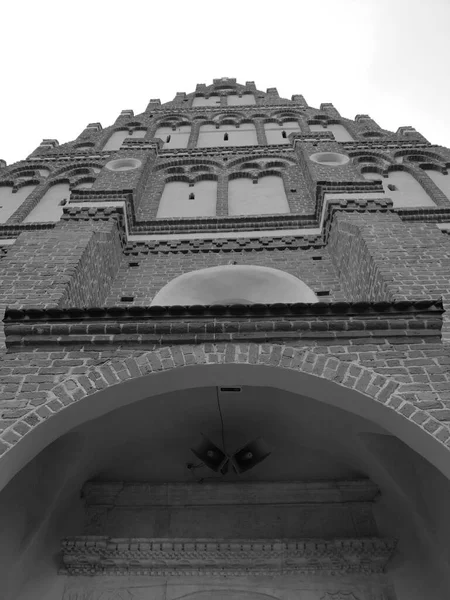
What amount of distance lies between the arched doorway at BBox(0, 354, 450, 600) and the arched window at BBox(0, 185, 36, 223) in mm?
6203

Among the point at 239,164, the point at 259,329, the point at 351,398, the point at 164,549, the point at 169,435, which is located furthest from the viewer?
the point at 239,164

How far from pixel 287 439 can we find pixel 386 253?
2898 millimetres

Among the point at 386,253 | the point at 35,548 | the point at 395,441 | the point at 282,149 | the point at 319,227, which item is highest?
the point at 282,149

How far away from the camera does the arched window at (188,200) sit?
997 centimetres

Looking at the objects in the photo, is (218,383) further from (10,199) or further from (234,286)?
(10,199)

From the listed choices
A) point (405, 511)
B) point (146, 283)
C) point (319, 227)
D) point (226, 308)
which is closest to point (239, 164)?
point (319, 227)

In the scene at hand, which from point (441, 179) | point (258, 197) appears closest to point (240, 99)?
point (258, 197)

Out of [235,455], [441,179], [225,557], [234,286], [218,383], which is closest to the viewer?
[218,383]

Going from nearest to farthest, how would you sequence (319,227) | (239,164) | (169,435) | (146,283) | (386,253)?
1. (169,435)
2. (386,253)
3. (146,283)
4. (319,227)
5. (239,164)

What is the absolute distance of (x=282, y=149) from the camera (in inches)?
493

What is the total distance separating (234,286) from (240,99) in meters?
12.2

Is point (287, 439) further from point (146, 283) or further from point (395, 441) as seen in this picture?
point (146, 283)

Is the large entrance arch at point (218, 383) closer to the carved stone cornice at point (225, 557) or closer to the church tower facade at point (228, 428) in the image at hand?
the church tower facade at point (228, 428)

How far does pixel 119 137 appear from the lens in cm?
1462
